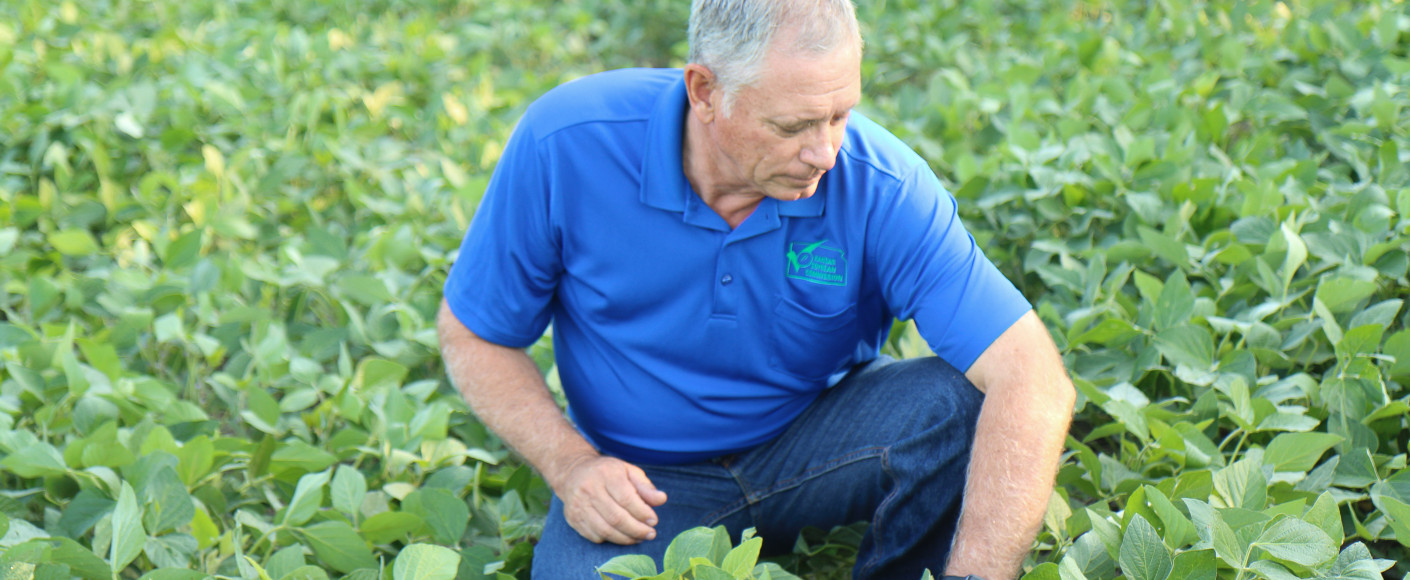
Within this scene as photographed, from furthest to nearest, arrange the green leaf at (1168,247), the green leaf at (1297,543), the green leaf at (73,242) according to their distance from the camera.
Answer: the green leaf at (73,242), the green leaf at (1168,247), the green leaf at (1297,543)

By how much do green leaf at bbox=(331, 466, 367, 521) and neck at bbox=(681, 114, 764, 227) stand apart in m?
0.79

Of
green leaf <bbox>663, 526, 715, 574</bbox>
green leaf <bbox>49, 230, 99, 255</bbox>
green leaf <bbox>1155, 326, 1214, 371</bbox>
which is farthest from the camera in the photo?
green leaf <bbox>49, 230, 99, 255</bbox>

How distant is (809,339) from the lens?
1836 millimetres

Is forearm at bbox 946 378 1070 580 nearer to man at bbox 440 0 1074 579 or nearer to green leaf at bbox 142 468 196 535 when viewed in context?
man at bbox 440 0 1074 579

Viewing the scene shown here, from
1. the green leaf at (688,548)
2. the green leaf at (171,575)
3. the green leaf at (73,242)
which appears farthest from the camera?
the green leaf at (73,242)

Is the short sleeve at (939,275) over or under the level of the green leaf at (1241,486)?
over

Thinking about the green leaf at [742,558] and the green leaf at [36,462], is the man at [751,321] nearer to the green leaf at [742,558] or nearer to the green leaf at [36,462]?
the green leaf at [742,558]

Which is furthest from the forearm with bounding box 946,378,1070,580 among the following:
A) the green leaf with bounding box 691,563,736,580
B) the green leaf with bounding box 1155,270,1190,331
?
the green leaf with bounding box 1155,270,1190,331

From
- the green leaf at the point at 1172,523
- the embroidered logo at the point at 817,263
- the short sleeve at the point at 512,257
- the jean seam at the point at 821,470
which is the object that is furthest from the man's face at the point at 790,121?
the green leaf at the point at 1172,523

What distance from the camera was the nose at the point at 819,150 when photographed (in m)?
1.59

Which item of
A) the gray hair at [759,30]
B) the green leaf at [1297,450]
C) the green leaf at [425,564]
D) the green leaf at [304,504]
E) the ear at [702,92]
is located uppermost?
the gray hair at [759,30]

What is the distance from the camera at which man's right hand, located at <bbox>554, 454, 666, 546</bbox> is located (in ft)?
5.66

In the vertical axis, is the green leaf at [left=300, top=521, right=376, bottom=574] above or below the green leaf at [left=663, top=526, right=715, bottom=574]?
below

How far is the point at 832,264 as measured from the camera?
177 centimetres
